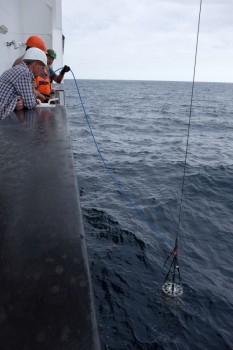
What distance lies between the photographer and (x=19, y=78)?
415 centimetres

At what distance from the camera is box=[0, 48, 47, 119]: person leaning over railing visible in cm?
409

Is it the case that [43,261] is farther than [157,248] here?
No

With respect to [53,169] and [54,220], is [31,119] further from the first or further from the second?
[54,220]

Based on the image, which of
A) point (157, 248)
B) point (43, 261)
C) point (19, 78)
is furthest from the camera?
point (157, 248)

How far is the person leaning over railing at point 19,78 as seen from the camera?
4094mm

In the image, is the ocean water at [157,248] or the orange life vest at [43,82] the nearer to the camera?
the ocean water at [157,248]

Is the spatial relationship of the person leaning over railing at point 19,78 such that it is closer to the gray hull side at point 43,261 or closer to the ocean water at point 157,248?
the gray hull side at point 43,261

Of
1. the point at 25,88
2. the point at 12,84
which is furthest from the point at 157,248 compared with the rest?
the point at 12,84

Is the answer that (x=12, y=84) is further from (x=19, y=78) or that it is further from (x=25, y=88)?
(x=25, y=88)

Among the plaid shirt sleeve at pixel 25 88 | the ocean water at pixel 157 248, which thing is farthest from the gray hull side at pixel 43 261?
the plaid shirt sleeve at pixel 25 88

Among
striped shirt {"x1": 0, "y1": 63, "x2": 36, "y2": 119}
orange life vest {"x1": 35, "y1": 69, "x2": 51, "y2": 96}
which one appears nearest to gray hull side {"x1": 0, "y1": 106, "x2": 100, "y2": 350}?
striped shirt {"x1": 0, "y1": 63, "x2": 36, "y2": 119}

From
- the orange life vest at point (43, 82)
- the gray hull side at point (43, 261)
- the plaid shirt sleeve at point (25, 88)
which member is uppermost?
the orange life vest at point (43, 82)

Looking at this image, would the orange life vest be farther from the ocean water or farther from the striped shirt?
the ocean water

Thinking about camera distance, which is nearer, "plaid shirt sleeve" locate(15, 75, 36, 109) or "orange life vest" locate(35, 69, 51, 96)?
"plaid shirt sleeve" locate(15, 75, 36, 109)
